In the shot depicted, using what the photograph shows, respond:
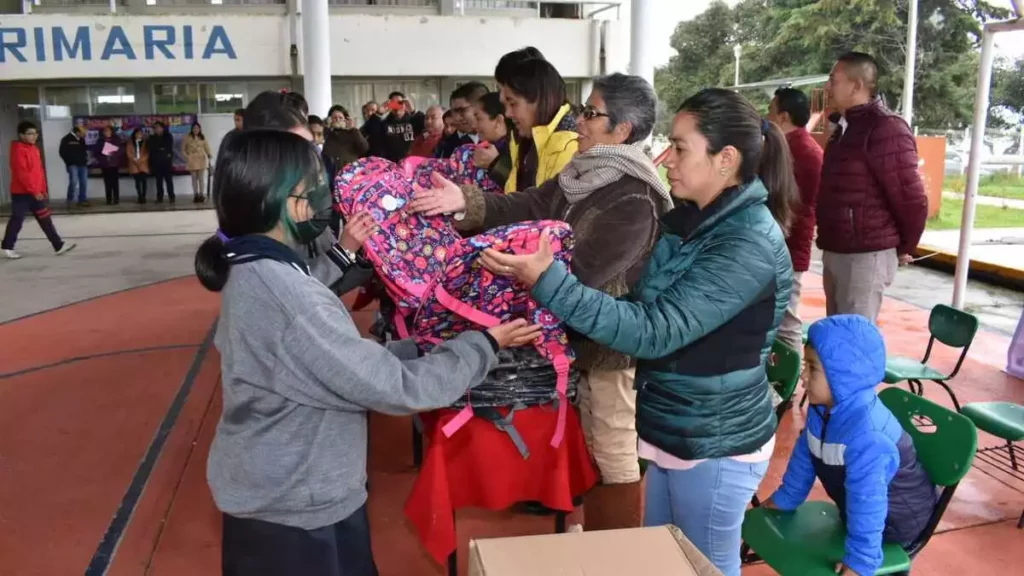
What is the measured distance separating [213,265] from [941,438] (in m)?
1.86

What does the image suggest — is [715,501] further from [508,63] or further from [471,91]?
[471,91]

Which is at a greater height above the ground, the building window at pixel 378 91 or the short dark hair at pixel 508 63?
the building window at pixel 378 91

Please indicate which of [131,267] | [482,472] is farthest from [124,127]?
[482,472]

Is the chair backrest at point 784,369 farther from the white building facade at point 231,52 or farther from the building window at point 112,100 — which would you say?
the building window at point 112,100

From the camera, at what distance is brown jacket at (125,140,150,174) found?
555 inches

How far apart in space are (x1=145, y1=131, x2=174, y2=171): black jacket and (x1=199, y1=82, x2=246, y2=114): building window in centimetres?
105

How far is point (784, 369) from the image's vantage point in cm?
279

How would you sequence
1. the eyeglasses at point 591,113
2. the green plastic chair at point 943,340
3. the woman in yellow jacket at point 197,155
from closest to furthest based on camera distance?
the eyeglasses at point 591,113
the green plastic chair at point 943,340
the woman in yellow jacket at point 197,155

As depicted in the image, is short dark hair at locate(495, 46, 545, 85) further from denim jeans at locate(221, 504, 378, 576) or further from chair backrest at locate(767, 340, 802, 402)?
denim jeans at locate(221, 504, 378, 576)

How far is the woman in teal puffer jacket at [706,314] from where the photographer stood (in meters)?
1.57

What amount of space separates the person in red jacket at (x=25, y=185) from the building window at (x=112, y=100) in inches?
241

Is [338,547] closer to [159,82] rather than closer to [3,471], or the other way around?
[3,471]

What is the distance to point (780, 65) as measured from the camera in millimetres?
19875

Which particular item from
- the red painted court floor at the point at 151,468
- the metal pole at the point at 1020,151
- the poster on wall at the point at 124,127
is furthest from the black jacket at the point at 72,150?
the metal pole at the point at 1020,151
